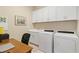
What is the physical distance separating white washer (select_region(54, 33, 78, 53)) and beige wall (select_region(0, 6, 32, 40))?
0.45 meters

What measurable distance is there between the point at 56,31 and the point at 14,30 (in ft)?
1.90

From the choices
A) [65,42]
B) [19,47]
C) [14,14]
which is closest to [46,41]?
[65,42]

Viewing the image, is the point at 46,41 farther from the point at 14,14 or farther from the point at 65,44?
the point at 14,14

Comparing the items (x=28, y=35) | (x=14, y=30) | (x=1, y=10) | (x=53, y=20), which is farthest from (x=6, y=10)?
(x=53, y=20)

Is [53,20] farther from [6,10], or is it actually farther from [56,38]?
[6,10]

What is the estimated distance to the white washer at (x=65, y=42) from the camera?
1.41 m

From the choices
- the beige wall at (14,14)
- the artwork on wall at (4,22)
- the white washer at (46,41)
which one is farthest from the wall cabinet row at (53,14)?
the artwork on wall at (4,22)

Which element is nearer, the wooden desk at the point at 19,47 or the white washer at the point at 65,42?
the wooden desk at the point at 19,47

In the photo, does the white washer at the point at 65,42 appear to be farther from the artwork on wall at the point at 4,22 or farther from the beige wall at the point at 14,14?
the artwork on wall at the point at 4,22

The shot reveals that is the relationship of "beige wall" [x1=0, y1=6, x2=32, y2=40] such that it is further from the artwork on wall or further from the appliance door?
the appliance door

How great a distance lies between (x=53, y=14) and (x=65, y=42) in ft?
1.58

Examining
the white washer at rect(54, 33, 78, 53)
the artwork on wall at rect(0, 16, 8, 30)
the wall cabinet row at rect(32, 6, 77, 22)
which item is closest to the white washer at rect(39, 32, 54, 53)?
the white washer at rect(54, 33, 78, 53)

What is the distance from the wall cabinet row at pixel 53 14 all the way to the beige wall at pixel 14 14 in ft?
0.29

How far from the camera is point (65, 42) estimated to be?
152cm
